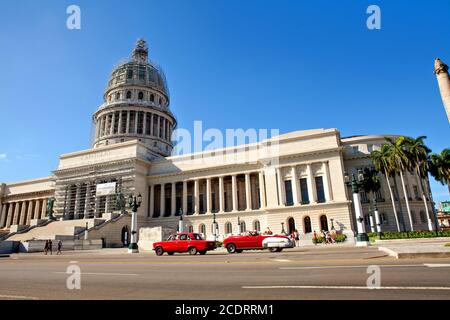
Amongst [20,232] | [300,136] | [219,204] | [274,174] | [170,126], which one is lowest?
[20,232]

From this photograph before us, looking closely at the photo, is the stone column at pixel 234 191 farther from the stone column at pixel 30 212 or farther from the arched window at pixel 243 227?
the stone column at pixel 30 212

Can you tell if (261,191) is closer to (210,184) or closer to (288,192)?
(288,192)

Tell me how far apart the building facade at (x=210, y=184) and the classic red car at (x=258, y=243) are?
20.7m

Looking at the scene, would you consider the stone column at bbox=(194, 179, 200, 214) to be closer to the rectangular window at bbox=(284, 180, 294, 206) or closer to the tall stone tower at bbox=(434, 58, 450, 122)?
the rectangular window at bbox=(284, 180, 294, 206)

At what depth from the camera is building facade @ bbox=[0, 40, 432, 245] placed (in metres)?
47.5

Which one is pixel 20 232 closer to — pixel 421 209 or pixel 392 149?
pixel 392 149

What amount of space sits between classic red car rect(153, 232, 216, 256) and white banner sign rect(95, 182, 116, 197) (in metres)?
38.3

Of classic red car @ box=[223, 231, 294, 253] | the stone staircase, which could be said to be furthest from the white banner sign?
classic red car @ box=[223, 231, 294, 253]

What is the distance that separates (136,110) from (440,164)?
220 feet

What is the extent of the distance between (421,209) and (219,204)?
115 feet

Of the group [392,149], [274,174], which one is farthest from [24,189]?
[392,149]

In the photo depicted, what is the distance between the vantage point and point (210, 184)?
57.8 metres

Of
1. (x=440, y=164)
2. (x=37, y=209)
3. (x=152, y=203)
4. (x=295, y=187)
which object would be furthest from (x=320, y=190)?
(x=37, y=209)
